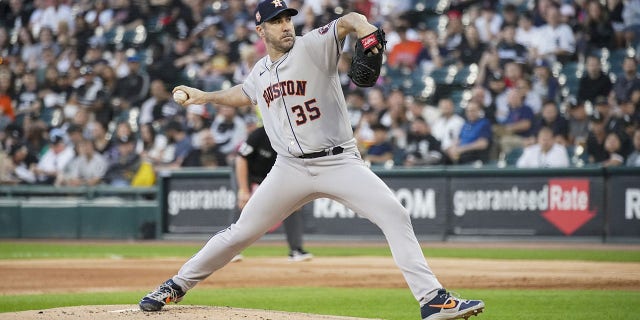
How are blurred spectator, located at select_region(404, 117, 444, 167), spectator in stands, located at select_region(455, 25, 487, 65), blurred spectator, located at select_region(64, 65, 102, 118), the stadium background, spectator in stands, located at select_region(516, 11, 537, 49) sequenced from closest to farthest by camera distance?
the stadium background < blurred spectator, located at select_region(404, 117, 444, 167) < spectator in stands, located at select_region(516, 11, 537, 49) < spectator in stands, located at select_region(455, 25, 487, 65) < blurred spectator, located at select_region(64, 65, 102, 118)

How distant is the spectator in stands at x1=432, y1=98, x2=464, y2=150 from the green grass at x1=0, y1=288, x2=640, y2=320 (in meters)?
6.68

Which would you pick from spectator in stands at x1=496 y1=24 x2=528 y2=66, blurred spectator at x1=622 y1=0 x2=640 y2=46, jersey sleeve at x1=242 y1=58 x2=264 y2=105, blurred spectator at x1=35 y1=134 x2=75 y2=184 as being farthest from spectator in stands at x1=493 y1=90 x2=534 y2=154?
jersey sleeve at x1=242 y1=58 x2=264 y2=105

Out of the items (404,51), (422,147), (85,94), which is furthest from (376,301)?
(85,94)

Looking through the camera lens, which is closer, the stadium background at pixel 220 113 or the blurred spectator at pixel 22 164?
the stadium background at pixel 220 113

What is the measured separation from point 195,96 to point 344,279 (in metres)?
4.15

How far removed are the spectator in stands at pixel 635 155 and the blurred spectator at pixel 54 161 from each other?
34.3 feet

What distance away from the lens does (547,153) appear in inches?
567

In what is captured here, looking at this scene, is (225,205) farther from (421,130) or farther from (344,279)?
(344,279)

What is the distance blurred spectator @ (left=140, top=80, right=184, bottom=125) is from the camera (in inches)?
738

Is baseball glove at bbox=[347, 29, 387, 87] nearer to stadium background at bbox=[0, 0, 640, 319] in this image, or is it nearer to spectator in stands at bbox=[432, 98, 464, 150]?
stadium background at bbox=[0, 0, 640, 319]

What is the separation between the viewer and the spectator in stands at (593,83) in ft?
49.2

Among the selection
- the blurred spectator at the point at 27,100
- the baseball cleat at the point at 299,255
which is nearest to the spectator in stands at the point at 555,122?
the baseball cleat at the point at 299,255

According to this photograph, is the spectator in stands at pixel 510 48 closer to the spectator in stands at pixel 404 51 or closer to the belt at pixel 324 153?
the spectator in stands at pixel 404 51

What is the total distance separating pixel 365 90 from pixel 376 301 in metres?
9.26
